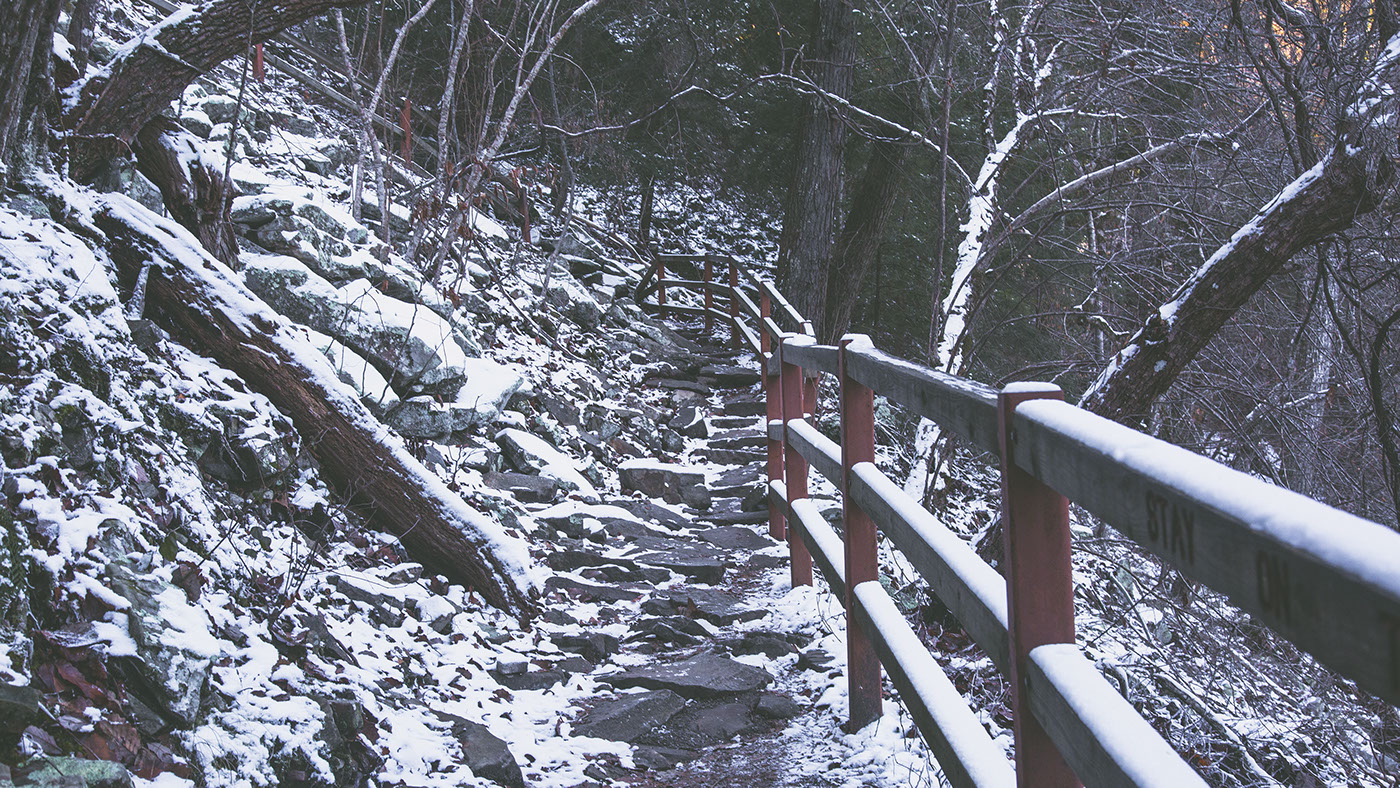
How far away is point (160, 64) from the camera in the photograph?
15.4 feet

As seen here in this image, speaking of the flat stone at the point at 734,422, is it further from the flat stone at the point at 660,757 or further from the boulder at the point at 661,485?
the flat stone at the point at 660,757

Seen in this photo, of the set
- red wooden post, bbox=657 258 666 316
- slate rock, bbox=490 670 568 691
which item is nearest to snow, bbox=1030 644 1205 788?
slate rock, bbox=490 670 568 691

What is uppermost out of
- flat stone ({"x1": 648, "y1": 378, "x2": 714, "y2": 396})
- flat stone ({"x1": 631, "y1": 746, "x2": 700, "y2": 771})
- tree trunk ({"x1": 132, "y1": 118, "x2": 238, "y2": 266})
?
tree trunk ({"x1": 132, "y1": 118, "x2": 238, "y2": 266})

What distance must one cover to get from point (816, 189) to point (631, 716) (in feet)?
28.6

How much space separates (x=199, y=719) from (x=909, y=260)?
1269cm

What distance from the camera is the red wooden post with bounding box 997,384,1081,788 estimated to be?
1.74 metres

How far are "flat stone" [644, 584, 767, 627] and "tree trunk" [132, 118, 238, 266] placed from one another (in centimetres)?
322

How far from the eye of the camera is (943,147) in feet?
21.8

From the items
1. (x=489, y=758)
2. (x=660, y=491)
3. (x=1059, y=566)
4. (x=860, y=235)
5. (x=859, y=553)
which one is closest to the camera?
(x=1059, y=566)

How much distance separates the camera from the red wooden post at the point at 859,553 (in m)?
3.34

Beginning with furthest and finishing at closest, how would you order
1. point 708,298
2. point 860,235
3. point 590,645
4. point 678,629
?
point 708,298
point 860,235
point 678,629
point 590,645

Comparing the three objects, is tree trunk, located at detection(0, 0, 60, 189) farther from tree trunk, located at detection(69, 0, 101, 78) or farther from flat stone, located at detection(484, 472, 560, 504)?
flat stone, located at detection(484, 472, 560, 504)

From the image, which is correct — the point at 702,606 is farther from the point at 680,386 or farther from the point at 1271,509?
the point at 680,386

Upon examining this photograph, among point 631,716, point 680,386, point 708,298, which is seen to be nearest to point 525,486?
point 631,716
